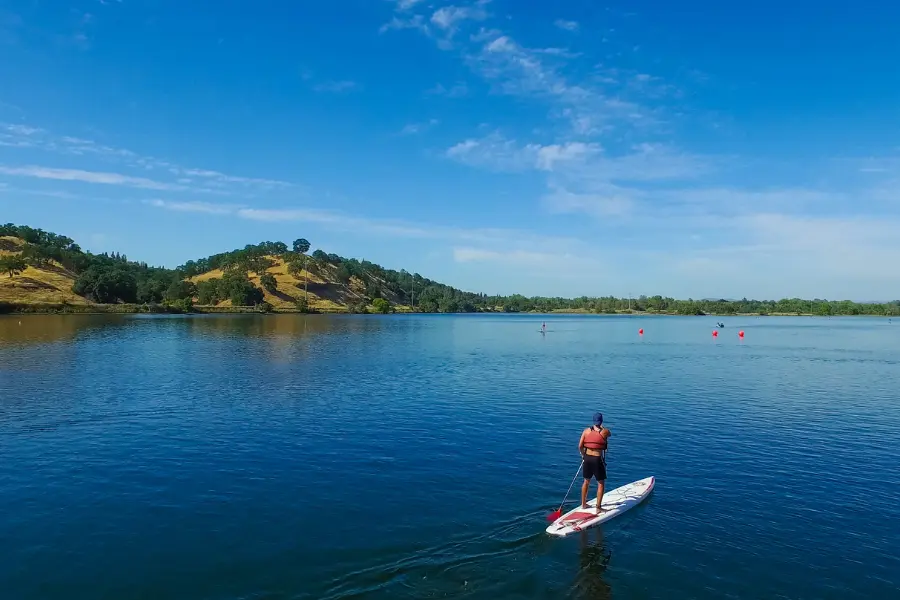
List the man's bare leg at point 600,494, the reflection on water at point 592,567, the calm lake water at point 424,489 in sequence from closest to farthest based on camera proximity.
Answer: the reflection on water at point 592,567 → the calm lake water at point 424,489 → the man's bare leg at point 600,494

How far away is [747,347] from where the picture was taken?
363ft

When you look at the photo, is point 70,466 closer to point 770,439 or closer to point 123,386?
point 123,386

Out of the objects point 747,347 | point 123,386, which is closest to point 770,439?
point 123,386

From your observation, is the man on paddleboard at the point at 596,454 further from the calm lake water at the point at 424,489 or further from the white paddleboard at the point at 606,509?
the calm lake water at the point at 424,489

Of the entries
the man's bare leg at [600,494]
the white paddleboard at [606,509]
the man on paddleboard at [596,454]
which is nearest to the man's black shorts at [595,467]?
the man on paddleboard at [596,454]

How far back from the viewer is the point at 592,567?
1883cm

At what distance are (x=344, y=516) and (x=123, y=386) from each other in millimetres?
38782

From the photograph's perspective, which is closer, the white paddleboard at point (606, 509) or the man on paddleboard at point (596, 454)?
the white paddleboard at point (606, 509)

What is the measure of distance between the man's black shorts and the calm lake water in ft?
6.32

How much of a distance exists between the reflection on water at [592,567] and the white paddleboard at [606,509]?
1.31 ft

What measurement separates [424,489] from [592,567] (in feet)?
29.7

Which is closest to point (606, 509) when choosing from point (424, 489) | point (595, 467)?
point (595, 467)

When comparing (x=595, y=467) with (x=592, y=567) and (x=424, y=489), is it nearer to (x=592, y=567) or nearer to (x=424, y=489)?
(x=592, y=567)

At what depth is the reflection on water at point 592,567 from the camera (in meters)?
17.2
